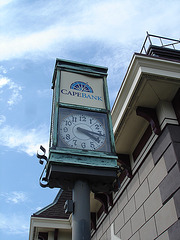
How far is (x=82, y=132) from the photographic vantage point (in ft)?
17.5

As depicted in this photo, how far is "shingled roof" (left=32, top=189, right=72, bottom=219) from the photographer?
502 inches

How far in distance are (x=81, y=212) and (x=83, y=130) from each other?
170 cm

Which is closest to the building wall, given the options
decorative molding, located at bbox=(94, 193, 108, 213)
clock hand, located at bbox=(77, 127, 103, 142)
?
decorative molding, located at bbox=(94, 193, 108, 213)

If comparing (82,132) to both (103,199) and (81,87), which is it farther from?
(103,199)

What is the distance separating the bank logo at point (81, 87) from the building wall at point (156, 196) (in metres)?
2.00

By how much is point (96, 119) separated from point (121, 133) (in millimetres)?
2278

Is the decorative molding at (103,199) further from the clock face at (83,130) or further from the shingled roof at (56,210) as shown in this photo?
the clock face at (83,130)

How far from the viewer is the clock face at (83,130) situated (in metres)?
5.15

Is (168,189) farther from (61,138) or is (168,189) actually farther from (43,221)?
(43,221)

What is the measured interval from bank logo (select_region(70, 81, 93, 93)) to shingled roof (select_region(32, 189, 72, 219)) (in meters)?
8.21

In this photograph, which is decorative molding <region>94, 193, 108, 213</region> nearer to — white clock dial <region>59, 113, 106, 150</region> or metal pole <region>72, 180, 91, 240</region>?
white clock dial <region>59, 113, 106, 150</region>

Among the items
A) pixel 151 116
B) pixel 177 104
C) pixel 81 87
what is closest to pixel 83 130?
pixel 81 87

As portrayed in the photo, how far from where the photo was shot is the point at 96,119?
573 cm

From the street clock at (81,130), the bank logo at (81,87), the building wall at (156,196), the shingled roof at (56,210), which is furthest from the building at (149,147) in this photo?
the shingled roof at (56,210)
